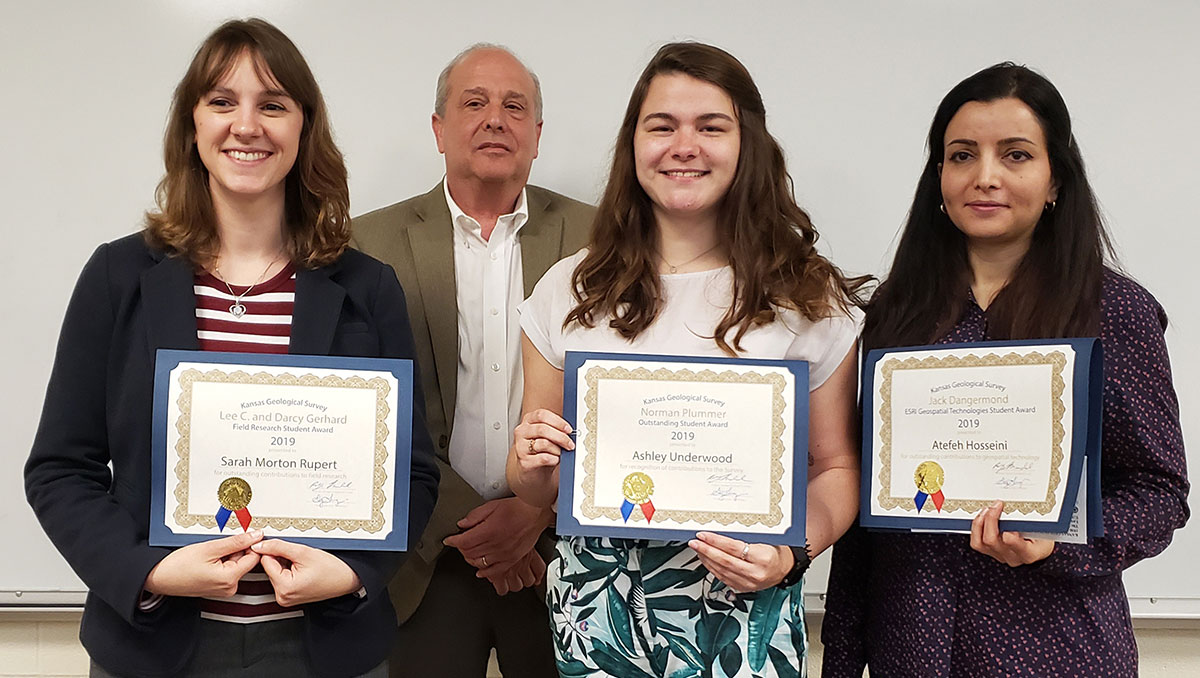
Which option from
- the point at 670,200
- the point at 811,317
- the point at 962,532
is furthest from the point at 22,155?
the point at 962,532

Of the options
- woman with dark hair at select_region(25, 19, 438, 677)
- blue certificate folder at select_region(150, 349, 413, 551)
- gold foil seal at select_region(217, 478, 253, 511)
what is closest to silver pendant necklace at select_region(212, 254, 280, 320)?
woman with dark hair at select_region(25, 19, 438, 677)

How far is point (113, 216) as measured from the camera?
266 centimetres

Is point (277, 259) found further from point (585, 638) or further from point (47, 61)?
point (47, 61)

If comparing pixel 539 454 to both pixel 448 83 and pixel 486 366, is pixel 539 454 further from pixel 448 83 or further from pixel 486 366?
pixel 448 83

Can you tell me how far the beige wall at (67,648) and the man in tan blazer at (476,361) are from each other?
98 centimetres

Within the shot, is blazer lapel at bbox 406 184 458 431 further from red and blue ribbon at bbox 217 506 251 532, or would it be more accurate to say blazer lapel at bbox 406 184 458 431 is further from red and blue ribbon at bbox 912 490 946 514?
red and blue ribbon at bbox 912 490 946 514

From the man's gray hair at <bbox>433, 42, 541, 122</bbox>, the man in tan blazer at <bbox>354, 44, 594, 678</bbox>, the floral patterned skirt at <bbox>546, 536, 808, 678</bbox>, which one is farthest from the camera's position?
the man's gray hair at <bbox>433, 42, 541, 122</bbox>

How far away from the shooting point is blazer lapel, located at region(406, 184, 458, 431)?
2336 mm

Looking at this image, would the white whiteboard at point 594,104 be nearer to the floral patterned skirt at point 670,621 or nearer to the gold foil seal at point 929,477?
the gold foil seal at point 929,477

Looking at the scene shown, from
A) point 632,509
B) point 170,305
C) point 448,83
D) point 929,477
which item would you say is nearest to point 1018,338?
point 929,477

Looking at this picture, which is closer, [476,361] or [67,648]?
[476,361]

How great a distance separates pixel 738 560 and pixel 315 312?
2.57 feet

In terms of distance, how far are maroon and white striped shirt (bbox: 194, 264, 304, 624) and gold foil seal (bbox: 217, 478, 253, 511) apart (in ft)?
0.38

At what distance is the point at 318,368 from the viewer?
1.59 meters
